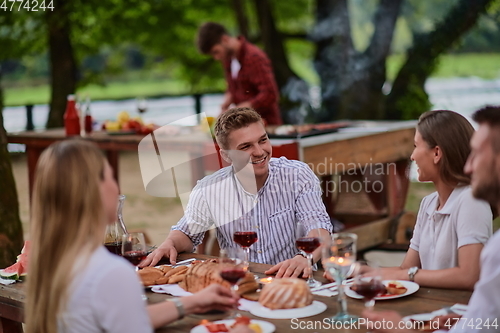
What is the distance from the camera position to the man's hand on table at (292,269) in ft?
7.72

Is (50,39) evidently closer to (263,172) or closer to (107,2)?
(107,2)

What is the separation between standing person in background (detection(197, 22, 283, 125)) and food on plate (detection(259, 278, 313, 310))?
359 centimetres

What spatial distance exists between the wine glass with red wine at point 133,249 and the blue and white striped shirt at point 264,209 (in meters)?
0.66

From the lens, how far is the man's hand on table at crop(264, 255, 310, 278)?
7.72ft

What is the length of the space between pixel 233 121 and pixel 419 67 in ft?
22.0

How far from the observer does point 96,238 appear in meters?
1.60

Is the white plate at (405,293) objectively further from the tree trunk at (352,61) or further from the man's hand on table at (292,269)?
the tree trunk at (352,61)

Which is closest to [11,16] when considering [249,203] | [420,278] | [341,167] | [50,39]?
[50,39]

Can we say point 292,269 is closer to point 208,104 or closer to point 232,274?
point 232,274

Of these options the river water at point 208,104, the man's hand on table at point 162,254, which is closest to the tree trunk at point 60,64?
the river water at point 208,104

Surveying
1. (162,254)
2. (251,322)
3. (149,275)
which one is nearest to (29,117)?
(162,254)

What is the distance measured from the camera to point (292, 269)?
7.75 feet

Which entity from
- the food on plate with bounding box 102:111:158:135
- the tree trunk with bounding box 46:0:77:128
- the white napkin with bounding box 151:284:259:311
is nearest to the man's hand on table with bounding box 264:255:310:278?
the white napkin with bounding box 151:284:259:311

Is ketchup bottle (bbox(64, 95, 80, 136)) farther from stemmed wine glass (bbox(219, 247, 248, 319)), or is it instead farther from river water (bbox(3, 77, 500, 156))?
stemmed wine glass (bbox(219, 247, 248, 319))
